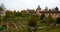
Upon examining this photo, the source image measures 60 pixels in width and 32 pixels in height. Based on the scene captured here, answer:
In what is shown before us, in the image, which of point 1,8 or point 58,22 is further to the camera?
point 1,8

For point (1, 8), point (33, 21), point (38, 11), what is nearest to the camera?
point (33, 21)

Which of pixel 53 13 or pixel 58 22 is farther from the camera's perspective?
pixel 53 13

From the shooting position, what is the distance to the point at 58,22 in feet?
80.7

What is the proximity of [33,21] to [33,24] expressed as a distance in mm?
444

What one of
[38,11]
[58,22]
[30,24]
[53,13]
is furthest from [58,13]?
[30,24]

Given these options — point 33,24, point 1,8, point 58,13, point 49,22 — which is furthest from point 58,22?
point 1,8

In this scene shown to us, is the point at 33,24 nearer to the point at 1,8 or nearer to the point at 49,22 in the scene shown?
the point at 49,22

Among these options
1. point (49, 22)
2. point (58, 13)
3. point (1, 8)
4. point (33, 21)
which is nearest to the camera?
point (33, 21)

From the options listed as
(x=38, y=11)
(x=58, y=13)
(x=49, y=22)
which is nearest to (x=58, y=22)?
(x=49, y=22)

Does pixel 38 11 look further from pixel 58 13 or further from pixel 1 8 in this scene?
pixel 1 8

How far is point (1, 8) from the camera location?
57469mm

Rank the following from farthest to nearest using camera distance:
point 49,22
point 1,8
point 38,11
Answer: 1. point 1,8
2. point 38,11
3. point 49,22

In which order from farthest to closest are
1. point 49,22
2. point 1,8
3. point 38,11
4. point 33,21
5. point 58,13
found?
1. point 1,8
2. point 38,11
3. point 58,13
4. point 49,22
5. point 33,21

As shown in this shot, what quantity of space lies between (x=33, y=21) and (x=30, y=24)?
743 millimetres
